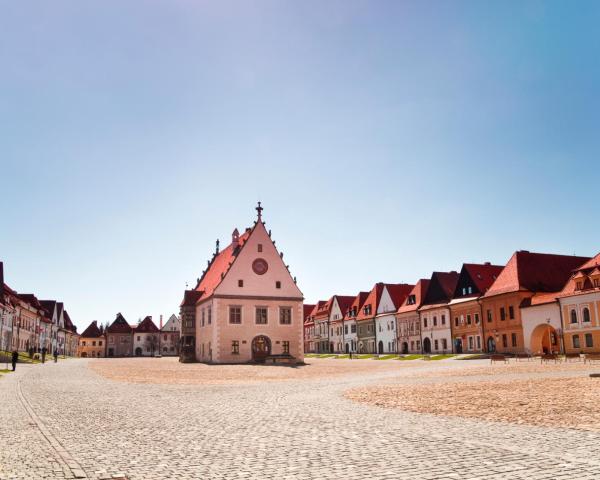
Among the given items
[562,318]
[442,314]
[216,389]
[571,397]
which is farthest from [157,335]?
[571,397]

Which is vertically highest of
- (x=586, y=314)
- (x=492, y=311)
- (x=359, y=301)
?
(x=359, y=301)

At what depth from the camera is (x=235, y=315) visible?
196ft

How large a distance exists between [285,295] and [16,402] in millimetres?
44567

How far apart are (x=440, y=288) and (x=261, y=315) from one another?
2893 centimetres

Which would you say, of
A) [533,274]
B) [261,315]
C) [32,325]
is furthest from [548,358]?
[32,325]

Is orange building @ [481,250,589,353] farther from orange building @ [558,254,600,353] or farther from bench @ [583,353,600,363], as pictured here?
bench @ [583,353,600,363]

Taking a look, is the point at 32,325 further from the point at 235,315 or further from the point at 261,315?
the point at 261,315

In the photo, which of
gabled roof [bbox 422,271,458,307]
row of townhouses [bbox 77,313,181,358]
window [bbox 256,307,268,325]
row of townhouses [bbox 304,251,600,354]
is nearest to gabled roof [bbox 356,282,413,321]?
row of townhouses [bbox 304,251,600,354]

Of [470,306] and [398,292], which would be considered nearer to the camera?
[470,306]

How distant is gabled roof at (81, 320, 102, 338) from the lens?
14938 cm

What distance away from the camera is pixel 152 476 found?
25.2ft

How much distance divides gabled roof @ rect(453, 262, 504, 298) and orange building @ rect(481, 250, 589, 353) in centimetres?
360

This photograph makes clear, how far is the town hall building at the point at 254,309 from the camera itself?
59.0 metres

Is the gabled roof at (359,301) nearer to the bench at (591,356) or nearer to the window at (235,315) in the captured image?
the window at (235,315)
